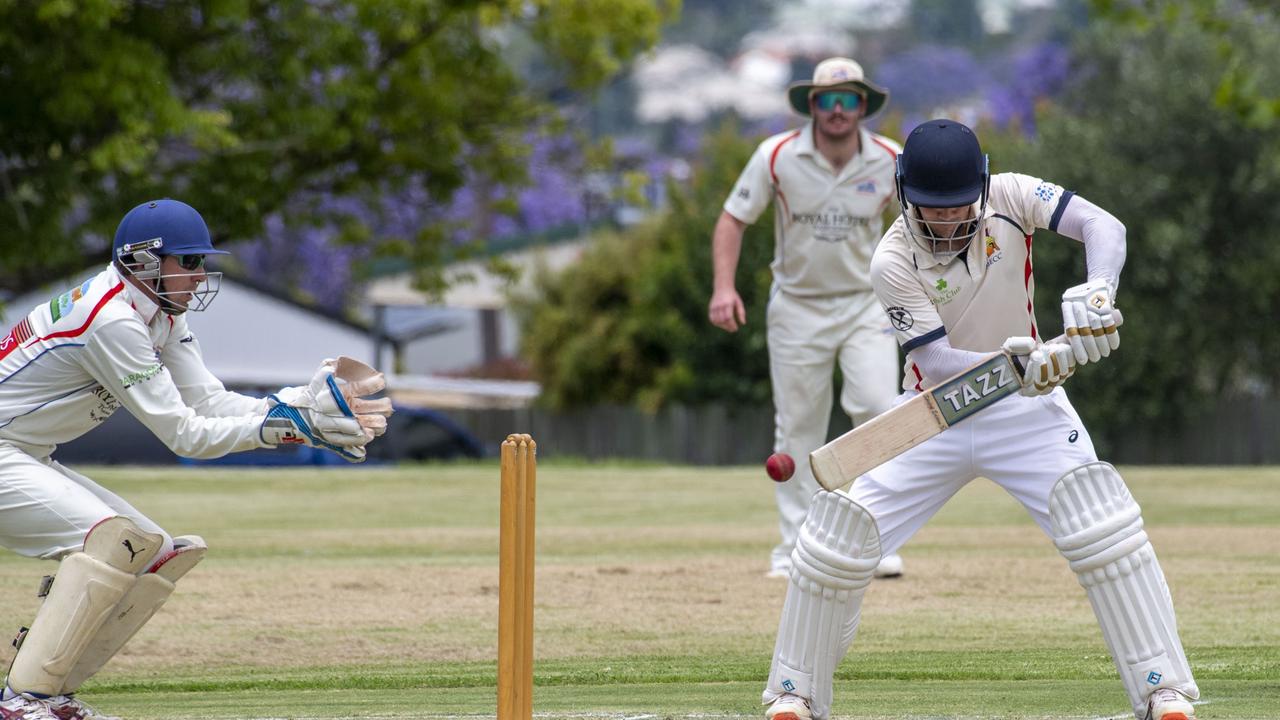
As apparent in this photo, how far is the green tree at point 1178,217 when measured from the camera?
29.6 metres

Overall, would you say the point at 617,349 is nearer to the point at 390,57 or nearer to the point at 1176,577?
the point at 390,57

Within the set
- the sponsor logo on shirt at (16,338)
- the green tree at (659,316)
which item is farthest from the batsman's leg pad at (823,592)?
the green tree at (659,316)

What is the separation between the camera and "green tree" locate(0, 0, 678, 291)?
61.0 ft

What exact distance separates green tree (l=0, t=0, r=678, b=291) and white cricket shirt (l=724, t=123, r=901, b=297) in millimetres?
10640

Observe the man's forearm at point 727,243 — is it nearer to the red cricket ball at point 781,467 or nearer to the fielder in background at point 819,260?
the fielder in background at point 819,260

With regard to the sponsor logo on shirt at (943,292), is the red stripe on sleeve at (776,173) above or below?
above

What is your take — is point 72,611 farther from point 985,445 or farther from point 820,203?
point 820,203

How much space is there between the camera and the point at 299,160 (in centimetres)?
2206

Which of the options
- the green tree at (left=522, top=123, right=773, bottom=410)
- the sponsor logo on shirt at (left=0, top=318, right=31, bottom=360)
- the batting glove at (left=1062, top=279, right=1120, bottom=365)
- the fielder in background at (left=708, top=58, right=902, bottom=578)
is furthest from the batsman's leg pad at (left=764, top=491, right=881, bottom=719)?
the green tree at (left=522, top=123, right=773, bottom=410)

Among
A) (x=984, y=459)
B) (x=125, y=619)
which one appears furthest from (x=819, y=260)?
(x=125, y=619)

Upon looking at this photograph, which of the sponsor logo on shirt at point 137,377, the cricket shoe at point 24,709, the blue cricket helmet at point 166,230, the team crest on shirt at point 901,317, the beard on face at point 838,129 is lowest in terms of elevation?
the cricket shoe at point 24,709

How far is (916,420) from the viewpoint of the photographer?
523 centimetres

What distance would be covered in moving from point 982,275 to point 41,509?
305 centimetres

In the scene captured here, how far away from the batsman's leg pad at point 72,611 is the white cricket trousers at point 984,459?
2309 millimetres
